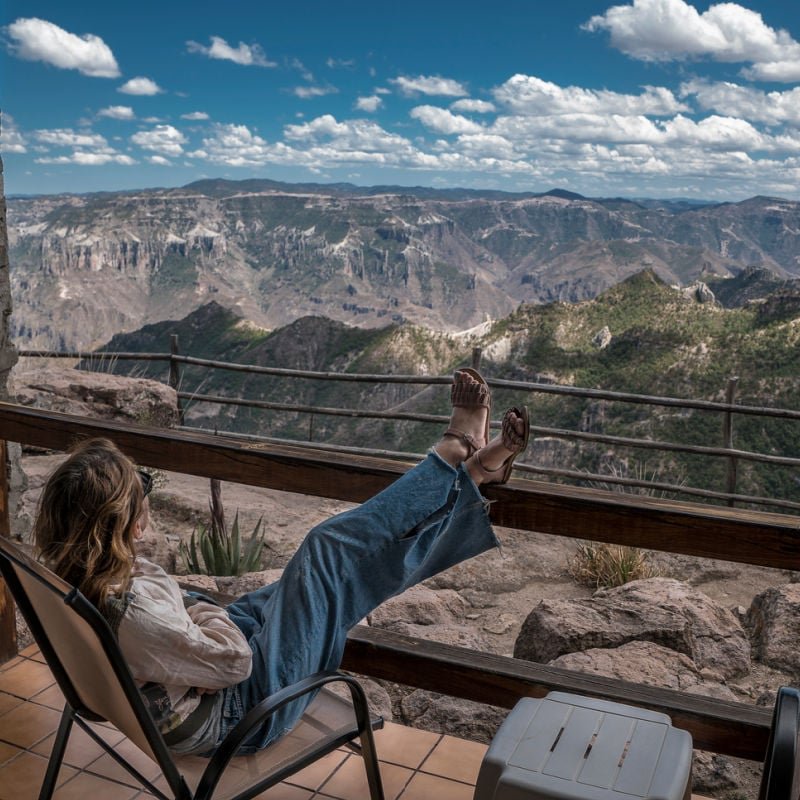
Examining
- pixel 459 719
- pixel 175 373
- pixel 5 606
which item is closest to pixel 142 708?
pixel 5 606

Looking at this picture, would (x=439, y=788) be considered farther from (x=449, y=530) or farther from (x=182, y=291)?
(x=182, y=291)

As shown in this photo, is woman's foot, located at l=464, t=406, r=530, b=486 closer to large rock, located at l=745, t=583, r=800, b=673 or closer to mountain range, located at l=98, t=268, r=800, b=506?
large rock, located at l=745, t=583, r=800, b=673

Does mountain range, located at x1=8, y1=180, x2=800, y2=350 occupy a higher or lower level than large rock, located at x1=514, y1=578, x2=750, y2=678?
higher

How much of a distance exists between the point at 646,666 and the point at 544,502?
4.98ft

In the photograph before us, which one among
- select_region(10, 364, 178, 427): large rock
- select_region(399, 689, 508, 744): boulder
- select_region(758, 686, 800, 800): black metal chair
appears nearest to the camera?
select_region(758, 686, 800, 800): black metal chair

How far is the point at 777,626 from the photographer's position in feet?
10.8

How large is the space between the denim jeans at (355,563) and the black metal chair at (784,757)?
0.59 m

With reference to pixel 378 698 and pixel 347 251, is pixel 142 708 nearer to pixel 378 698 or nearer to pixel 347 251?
pixel 378 698

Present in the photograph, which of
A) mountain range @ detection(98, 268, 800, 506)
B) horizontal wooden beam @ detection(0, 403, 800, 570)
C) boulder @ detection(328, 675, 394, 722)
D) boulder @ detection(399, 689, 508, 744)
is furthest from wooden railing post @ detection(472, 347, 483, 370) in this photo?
horizontal wooden beam @ detection(0, 403, 800, 570)

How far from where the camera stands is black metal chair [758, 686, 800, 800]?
0.80 meters

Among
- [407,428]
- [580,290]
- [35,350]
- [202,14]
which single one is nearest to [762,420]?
[35,350]

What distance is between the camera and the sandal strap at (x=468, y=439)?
1560mm

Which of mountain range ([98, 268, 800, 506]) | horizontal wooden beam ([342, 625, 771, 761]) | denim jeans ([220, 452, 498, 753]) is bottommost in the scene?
mountain range ([98, 268, 800, 506])

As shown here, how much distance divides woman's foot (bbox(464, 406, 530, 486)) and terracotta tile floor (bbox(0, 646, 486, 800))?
685mm
